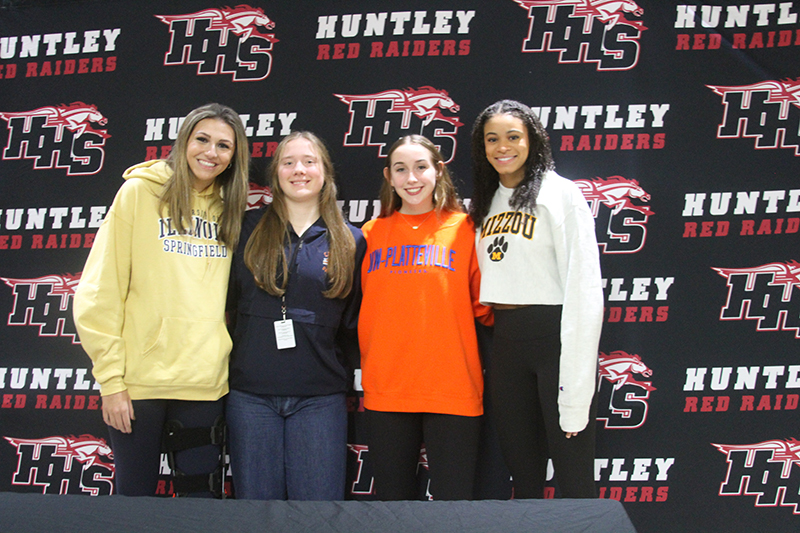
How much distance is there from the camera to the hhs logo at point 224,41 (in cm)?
228

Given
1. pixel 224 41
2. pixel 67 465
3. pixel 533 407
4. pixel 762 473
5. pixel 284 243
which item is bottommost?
pixel 67 465

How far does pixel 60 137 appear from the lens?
2.34 m

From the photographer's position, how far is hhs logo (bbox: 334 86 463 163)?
2.21 metres

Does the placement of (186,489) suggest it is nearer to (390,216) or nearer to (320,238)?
(320,238)

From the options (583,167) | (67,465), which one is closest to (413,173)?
(583,167)

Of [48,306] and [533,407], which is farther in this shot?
[48,306]

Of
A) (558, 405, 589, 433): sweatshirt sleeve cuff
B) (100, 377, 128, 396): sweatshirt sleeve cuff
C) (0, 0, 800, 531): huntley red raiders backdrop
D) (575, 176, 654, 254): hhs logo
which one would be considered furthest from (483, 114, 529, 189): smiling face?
(100, 377, 128, 396): sweatshirt sleeve cuff

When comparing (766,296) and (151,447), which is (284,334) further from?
(766,296)

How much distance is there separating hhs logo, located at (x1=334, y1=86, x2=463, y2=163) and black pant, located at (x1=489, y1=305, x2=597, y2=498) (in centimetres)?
88

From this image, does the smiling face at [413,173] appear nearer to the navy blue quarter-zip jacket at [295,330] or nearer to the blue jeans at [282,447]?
the navy blue quarter-zip jacket at [295,330]

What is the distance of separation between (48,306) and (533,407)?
86.3 inches

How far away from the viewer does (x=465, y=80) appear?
2207 millimetres

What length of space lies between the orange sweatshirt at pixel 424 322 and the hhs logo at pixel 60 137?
1.51 metres

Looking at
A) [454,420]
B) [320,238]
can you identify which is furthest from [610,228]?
[320,238]
